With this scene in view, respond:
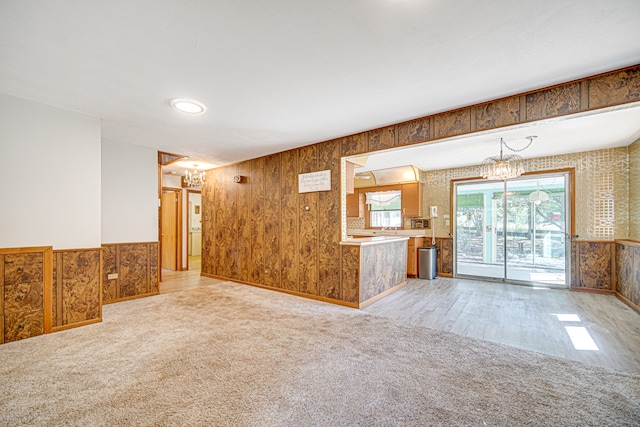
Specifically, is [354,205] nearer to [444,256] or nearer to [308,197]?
[444,256]

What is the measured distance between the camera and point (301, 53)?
214 cm

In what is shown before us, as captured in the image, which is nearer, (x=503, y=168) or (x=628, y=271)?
(x=628, y=271)

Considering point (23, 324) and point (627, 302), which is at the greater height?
point (23, 324)

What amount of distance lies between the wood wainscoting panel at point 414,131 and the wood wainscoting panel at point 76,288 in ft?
13.6

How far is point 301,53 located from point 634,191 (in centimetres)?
592

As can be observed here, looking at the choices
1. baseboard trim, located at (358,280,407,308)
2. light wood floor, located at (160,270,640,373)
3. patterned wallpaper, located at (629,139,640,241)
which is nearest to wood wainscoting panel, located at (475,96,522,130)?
light wood floor, located at (160,270,640,373)

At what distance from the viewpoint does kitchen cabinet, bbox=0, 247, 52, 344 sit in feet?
9.09

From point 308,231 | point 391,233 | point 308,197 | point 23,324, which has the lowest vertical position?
point 23,324

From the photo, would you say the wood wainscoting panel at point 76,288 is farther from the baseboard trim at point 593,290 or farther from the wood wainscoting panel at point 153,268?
the baseboard trim at point 593,290

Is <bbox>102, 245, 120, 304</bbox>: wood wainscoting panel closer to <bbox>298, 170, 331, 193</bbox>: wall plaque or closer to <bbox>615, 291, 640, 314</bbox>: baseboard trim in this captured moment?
<bbox>298, 170, 331, 193</bbox>: wall plaque

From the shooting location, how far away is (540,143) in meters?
4.58

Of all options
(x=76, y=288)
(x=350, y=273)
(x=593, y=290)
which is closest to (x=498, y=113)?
(x=350, y=273)

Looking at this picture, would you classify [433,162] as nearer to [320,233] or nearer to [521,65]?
[320,233]

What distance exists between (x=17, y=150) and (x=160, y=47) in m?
2.26
